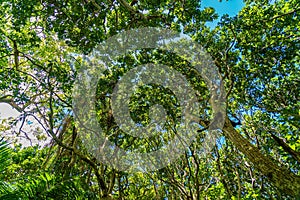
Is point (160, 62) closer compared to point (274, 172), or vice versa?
point (274, 172)

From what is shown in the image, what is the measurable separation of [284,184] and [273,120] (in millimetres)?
4530

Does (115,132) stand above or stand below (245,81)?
below

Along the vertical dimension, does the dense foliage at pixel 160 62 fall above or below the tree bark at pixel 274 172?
above

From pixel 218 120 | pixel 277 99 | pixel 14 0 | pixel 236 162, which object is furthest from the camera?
pixel 236 162

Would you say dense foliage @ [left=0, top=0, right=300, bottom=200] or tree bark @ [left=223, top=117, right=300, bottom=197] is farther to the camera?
dense foliage @ [left=0, top=0, right=300, bottom=200]

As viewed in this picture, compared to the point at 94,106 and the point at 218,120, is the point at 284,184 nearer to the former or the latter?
the point at 218,120

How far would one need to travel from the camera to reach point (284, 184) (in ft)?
13.7

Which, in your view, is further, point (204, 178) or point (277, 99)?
point (204, 178)

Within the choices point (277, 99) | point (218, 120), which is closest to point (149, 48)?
point (218, 120)

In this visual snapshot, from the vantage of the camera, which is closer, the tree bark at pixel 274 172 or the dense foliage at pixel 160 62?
the tree bark at pixel 274 172

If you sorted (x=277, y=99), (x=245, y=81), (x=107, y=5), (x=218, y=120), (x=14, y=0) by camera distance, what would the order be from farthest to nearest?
(x=277, y=99)
(x=245, y=81)
(x=107, y=5)
(x=14, y=0)
(x=218, y=120)

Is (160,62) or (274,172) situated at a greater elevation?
(160,62)

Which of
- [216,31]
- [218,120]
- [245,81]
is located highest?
[216,31]

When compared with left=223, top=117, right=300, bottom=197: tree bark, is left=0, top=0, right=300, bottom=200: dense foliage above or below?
above
